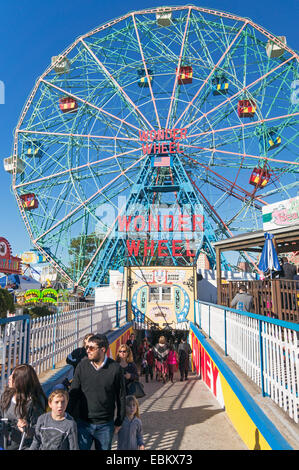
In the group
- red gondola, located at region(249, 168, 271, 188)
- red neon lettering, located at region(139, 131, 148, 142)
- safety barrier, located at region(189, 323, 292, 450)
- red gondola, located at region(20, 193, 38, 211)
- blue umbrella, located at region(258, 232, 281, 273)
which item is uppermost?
red neon lettering, located at region(139, 131, 148, 142)

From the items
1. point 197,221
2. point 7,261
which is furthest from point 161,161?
point 7,261

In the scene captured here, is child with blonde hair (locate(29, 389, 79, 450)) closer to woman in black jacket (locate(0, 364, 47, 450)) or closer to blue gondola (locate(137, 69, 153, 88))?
woman in black jacket (locate(0, 364, 47, 450))

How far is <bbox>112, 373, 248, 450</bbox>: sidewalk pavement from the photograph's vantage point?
4582 mm

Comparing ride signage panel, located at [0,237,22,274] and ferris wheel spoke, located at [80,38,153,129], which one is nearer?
ride signage panel, located at [0,237,22,274]

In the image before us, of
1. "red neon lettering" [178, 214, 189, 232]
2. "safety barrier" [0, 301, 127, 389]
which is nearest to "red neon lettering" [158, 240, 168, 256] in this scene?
"red neon lettering" [178, 214, 189, 232]

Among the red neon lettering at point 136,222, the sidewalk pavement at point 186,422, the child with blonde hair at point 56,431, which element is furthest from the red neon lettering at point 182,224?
the child with blonde hair at point 56,431

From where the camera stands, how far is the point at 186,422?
5488mm

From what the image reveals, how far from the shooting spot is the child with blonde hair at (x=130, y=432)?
3.11 meters

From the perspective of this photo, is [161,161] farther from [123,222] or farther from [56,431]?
[56,431]

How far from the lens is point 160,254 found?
22016 mm

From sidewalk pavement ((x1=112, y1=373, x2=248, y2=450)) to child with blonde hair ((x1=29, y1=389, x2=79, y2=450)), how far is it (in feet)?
7.85

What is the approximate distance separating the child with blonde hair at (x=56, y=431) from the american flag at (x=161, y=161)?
20.7 metres

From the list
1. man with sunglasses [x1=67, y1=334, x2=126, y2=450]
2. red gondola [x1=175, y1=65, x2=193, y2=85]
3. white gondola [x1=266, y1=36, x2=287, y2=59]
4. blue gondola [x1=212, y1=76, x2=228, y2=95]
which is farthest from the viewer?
blue gondola [x1=212, y1=76, x2=228, y2=95]

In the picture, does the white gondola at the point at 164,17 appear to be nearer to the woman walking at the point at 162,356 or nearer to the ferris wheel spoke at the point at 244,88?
the ferris wheel spoke at the point at 244,88
